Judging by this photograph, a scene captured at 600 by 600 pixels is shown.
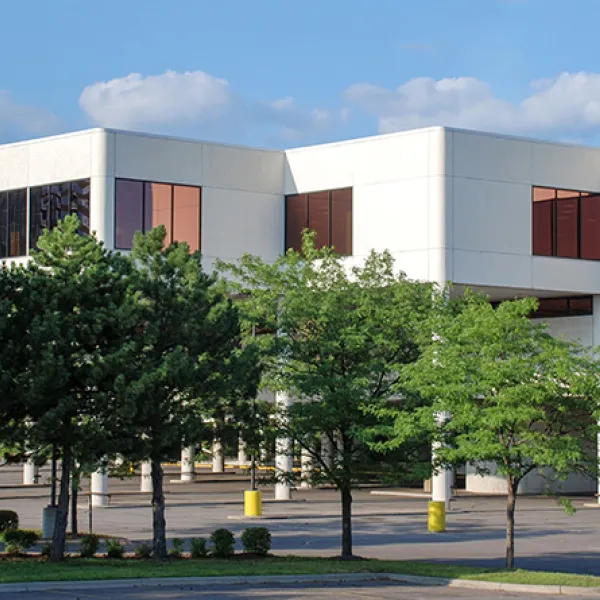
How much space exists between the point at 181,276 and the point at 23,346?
4.32 meters

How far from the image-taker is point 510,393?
25.1 meters

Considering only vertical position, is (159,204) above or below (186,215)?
above

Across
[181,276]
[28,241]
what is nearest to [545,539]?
[181,276]

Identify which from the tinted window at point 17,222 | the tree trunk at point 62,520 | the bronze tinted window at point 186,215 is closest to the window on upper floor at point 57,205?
the tinted window at point 17,222

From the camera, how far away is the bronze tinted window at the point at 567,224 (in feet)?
163

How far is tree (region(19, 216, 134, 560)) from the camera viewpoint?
25.7m

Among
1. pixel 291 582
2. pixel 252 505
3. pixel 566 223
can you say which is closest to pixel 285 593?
pixel 291 582

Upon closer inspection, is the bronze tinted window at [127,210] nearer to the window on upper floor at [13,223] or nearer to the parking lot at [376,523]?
the window on upper floor at [13,223]

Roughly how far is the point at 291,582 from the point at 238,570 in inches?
49.8

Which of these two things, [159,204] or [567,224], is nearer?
[159,204]

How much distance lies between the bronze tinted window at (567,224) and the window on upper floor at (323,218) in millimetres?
7762

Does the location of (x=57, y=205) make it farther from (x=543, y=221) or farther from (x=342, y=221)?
(x=543, y=221)

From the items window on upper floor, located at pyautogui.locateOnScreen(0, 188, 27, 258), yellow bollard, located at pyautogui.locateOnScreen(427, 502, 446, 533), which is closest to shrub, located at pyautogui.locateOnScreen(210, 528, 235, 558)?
yellow bollard, located at pyautogui.locateOnScreen(427, 502, 446, 533)

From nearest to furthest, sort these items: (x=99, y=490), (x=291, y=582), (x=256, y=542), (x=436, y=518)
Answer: (x=291, y=582) → (x=256, y=542) → (x=436, y=518) → (x=99, y=490)
